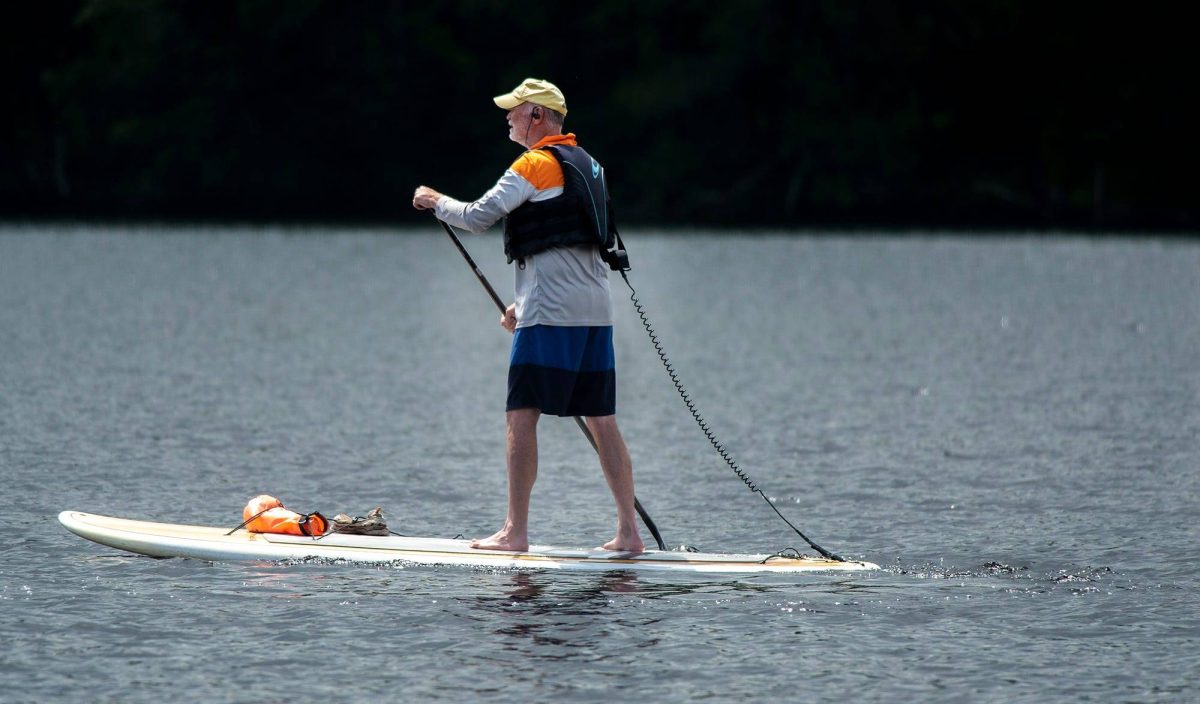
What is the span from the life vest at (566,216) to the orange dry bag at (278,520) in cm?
192

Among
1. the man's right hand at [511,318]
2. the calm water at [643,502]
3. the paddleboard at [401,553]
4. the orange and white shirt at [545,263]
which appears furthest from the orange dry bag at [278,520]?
the orange and white shirt at [545,263]

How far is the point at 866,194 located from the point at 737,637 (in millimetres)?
68133

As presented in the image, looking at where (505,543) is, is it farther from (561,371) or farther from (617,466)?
(561,371)

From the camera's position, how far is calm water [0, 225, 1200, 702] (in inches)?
310

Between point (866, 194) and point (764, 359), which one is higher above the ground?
point (866, 194)

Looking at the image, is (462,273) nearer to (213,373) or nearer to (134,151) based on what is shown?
(213,373)

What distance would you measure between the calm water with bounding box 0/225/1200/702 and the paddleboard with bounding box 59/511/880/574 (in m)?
0.10

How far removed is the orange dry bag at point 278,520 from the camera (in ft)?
33.3

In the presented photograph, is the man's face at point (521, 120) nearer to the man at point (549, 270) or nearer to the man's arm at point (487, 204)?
the man at point (549, 270)

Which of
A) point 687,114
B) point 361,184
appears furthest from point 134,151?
point 687,114

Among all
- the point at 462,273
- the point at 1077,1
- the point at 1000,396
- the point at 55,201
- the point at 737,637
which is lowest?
the point at 737,637

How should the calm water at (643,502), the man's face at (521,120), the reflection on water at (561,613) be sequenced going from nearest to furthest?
1. the calm water at (643,502)
2. the reflection on water at (561,613)
3. the man's face at (521,120)

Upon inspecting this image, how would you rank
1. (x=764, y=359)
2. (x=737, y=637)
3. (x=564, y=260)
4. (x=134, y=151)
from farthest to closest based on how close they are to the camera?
1. (x=134, y=151)
2. (x=764, y=359)
3. (x=564, y=260)
4. (x=737, y=637)

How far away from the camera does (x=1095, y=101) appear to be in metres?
72.8
